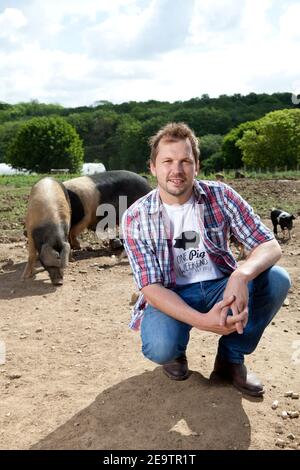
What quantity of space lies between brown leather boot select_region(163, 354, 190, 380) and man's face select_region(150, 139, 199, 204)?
39.0 inches

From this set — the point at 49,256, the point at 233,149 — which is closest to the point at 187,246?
the point at 49,256

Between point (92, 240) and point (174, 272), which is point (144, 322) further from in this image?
point (92, 240)

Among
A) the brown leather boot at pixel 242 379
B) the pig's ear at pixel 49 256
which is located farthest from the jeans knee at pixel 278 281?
the pig's ear at pixel 49 256

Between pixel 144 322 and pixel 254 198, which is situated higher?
pixel 144 322

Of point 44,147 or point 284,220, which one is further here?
point 44,147

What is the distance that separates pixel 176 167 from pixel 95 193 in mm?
5576

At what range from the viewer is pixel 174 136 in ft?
10.2

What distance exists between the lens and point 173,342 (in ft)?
10.1

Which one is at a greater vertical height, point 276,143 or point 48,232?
point 48,232

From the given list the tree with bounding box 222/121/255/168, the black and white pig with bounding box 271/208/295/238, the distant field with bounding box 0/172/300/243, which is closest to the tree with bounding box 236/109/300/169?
the tree with bounding box 222/121/255/168

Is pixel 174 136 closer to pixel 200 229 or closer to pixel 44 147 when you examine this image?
pixel 200 229

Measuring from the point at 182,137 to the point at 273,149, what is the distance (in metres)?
50.9
